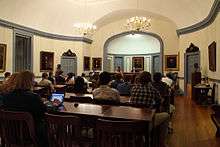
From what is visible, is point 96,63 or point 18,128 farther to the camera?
point 96,63

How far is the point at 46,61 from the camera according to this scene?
49.8 feet

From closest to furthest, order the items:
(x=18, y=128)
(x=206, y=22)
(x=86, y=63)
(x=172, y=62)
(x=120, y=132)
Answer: (x=120, y=132) < (x=18, y=128) < (x=206, y=22) < (x=172, y=62) < (x=86, y=63)

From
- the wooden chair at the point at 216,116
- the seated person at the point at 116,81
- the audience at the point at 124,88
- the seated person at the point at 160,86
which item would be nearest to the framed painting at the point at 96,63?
the seated person at the point at 116,81

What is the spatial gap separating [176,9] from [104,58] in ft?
20.6

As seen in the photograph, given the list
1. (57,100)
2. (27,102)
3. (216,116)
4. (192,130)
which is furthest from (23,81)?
(192,130)

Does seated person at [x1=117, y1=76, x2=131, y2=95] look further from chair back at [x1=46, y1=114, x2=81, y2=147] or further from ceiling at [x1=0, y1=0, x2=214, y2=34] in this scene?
ceiling at [x1=0, y1=0, x2=214, y2=34]

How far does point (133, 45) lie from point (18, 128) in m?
18.6

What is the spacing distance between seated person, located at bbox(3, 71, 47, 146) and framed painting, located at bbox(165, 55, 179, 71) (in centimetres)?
1395

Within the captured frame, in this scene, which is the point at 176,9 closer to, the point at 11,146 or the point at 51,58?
the point at 51,58

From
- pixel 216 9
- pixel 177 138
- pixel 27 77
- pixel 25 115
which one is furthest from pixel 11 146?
pixel 216 9

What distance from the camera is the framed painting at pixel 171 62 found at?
664 inches

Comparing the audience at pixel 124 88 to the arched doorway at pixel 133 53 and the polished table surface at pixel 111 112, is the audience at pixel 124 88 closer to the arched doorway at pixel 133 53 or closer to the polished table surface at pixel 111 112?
the polished table surface at pixel 111 112

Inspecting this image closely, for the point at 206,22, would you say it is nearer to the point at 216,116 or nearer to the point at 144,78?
the point at 216,116

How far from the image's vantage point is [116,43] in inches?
850
